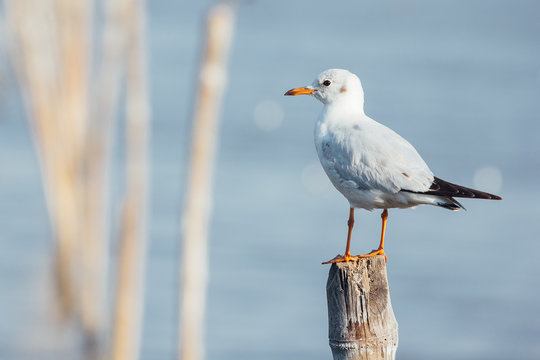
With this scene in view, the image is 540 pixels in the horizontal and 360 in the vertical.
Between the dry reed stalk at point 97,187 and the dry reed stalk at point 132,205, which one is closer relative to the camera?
the dry reed stalk at point 132,205

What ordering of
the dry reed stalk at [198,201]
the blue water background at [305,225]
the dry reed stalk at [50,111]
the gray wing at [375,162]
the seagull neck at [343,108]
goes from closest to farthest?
1. the gray wing at [375,162]
2. the dry reed stalk at [198,201]
3. the seagull neck at [343,108]
4. the dry reed stalk at [50,111]
5. the blue water background at [305,225]

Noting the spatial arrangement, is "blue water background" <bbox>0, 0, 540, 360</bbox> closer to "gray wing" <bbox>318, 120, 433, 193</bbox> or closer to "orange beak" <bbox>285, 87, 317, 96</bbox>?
"orange beak" <bbox>285, 87, 317, 96</bbox>

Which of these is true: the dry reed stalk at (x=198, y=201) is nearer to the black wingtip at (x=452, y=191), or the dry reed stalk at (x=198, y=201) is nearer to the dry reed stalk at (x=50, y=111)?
the black wingtip at (x=452, y=191)

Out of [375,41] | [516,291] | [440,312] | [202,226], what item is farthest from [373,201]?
[375,41]

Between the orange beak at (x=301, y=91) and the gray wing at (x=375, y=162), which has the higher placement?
the orange beak at (x=301, y=91)

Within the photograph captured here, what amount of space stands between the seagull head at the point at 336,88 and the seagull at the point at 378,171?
0.66 feet

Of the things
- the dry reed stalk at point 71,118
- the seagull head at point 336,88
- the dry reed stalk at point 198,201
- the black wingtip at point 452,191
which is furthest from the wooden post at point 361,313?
the dry reed stalk at point 71,118

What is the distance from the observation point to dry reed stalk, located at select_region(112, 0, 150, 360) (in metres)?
5.66

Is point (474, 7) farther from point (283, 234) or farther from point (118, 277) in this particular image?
point (118, 277)

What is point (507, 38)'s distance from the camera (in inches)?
1054

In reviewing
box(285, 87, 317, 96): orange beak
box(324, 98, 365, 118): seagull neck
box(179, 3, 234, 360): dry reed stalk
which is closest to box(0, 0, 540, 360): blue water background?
box(179, 3, 234, 360): dry reed stalk

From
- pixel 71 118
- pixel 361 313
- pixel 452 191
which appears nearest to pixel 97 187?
pixel 71 118

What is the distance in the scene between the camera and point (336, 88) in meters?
5.16

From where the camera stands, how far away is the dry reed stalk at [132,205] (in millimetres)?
5656
